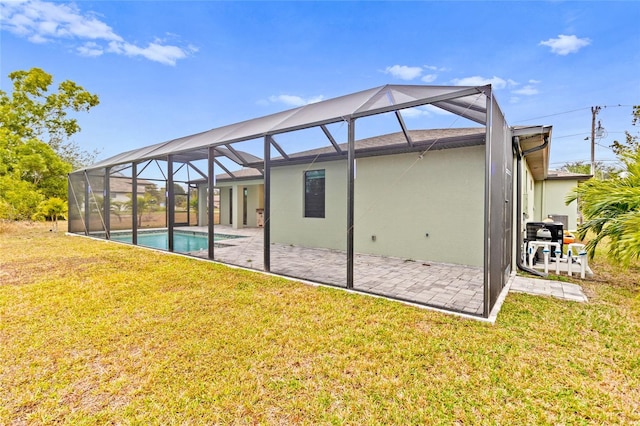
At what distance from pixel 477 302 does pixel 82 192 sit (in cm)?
1532

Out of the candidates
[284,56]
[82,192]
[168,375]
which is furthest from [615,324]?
[82,192]

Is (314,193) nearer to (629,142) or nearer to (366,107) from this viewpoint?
(366,107)

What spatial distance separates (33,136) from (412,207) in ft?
86.4

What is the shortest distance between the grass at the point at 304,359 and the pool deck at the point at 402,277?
0.46 meters

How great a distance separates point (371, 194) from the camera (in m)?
8.39

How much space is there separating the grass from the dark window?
5.01 meters

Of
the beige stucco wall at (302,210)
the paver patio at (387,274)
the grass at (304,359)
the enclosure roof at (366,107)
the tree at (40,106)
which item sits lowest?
the grass at (304,359)

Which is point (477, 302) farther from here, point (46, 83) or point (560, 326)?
point (46, 83)

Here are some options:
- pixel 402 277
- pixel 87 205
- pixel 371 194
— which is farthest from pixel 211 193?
pixel 87 205

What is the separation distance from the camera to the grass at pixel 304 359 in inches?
82.3

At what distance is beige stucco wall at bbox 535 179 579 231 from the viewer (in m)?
14.4

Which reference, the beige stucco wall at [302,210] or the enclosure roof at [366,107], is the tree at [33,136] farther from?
the enclosure roof at [366,107]

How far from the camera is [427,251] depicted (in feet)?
24.5

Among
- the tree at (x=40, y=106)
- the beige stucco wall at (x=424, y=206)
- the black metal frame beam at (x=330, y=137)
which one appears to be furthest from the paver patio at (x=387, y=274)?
the tree at (x=40, y=106)
